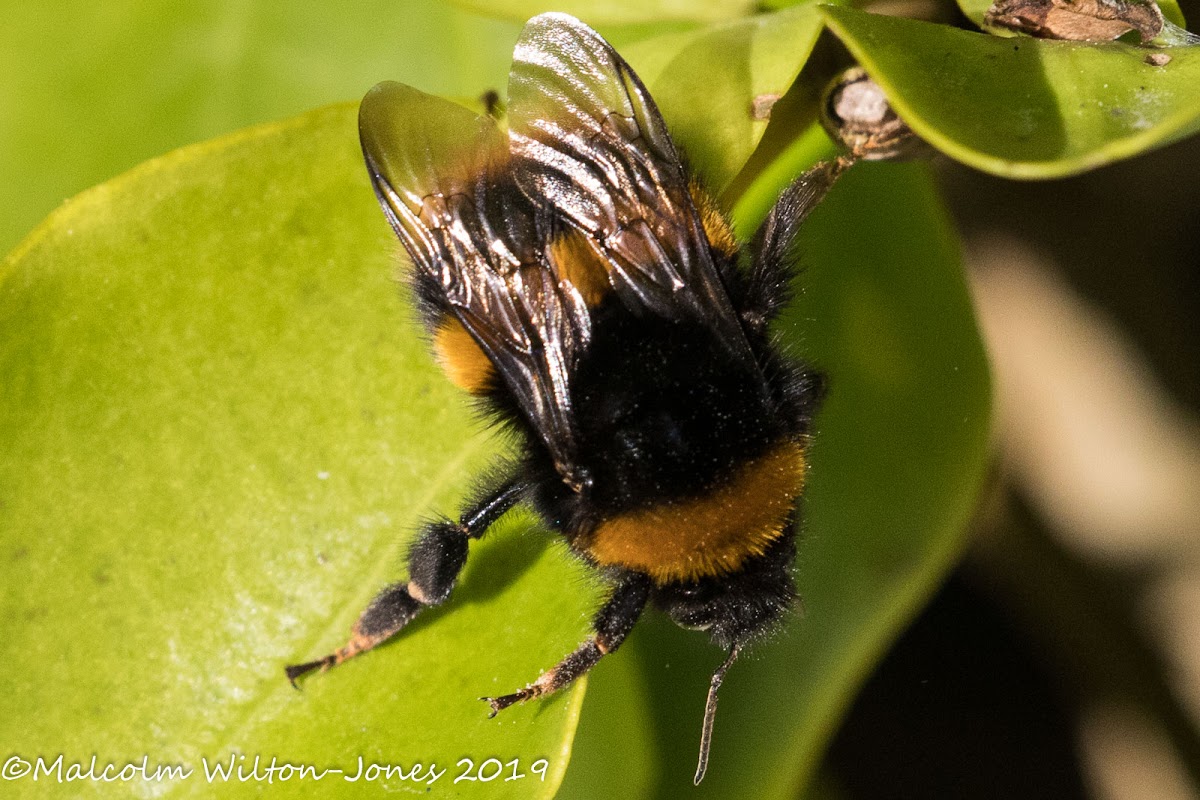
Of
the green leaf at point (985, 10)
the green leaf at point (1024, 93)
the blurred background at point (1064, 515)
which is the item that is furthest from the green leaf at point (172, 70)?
the green leaf at point (1024, 93)

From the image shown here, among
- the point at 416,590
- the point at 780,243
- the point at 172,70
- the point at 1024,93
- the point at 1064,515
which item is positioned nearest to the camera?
the point at 1024,93

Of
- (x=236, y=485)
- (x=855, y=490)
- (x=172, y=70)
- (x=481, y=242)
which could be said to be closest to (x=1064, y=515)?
(x=855, y=490)

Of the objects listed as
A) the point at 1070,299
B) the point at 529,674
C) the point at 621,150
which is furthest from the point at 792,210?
the point at 1070,299

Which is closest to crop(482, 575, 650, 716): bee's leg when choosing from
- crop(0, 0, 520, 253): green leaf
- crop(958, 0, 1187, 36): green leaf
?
crop(958, 0, 1187, 36): green leaf

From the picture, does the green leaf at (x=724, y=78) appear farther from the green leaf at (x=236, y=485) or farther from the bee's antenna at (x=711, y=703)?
the bee's antenna at (x=711, y=703)

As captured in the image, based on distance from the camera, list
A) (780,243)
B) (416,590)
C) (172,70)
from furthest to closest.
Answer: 1. (172,70)
2. (780,243)
3. (416,590)

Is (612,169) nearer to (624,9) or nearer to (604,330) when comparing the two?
(604,330)

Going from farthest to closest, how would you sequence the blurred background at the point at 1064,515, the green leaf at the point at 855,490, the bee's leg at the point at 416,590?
the blurred background at the point at 1064,515 → the green leaf at the point at 855,490 → the bee's leg at the point at 416,590
